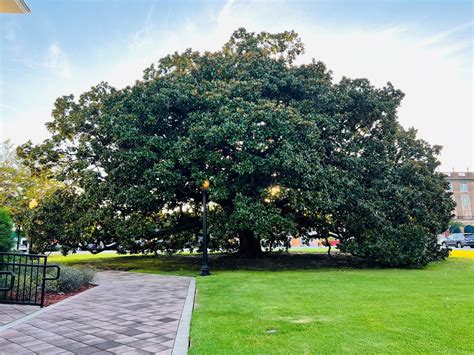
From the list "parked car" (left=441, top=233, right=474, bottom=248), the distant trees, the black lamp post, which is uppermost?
the distant trees

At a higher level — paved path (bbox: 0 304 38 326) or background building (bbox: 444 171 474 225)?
background building (bbox: 444 171 474 225)

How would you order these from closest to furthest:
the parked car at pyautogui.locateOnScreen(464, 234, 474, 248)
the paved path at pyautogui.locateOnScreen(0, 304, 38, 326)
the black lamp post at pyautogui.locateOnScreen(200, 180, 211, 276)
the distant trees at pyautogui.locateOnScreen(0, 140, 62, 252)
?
the paved path at pyautogui.locateOnScreen(0, 304, 38, 326) < the black lamp post at pyautogui.locateOnScreen(200, 180, 211, 276) < the distant trees at pyautogui.locateOnScreen(0, 140, 62, 252) < the parked car at pyautogui.locateOnScreen(464, 234, 474, 248)

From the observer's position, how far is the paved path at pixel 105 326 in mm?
4488

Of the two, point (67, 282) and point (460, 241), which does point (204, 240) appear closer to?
point (67, 282)

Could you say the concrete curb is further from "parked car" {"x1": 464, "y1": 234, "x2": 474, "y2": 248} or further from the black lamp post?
"parked car" {"x1": 464, "y1": 234, "x2": 474, "y2": 248}

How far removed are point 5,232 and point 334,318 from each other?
24.4 feet

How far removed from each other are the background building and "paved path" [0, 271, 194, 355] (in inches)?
2740

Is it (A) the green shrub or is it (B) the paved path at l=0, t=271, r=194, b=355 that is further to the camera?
(A) the green shrub

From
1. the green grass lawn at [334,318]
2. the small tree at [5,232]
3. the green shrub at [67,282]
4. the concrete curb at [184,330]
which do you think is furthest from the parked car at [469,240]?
the small tree at [5,232]

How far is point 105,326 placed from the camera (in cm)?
560

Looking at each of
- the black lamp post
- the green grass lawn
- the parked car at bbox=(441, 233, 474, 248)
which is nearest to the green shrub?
the green grass lawn

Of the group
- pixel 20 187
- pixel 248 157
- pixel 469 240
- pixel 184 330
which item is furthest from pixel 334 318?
pixel 469 240

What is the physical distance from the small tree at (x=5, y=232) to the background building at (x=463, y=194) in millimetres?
71333

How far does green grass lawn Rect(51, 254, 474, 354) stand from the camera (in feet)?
14.3
